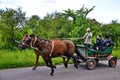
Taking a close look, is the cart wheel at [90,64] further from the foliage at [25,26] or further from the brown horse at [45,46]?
the foliage at [25,26]

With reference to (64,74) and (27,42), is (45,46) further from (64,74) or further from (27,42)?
(64,74)

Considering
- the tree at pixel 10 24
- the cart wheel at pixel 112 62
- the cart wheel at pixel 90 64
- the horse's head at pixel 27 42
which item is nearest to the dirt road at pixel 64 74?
the cart wheel at pixel 90 64

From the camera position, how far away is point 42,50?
11.8 metres

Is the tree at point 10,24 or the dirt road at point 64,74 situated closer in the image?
the dirt road at point 64,74

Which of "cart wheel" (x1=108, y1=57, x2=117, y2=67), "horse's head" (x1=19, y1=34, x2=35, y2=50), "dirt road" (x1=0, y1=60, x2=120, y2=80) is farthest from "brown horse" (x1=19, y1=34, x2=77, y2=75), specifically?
"cart wheel" (x1=108, y1=57, x2=117, y2=67)

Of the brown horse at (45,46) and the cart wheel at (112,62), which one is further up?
the brown horse at (45,46)

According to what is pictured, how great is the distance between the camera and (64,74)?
39.0 feet

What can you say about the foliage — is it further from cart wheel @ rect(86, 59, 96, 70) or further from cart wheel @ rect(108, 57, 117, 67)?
cart wheel @ rect(86, 59, 96, 70)

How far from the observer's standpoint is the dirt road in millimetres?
11094

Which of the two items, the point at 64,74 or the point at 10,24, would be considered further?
the point at 10,24

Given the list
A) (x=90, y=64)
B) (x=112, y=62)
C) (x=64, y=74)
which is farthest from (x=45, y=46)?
(x=112, y=62)

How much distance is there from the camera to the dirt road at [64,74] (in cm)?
1109

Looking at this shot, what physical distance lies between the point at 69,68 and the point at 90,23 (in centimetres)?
992

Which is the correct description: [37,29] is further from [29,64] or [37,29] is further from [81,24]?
[29,64]
